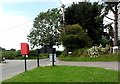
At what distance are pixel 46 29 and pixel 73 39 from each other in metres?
29.1

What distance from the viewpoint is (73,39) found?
42.3 meters

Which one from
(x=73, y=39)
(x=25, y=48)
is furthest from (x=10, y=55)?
(x=25, y=48)

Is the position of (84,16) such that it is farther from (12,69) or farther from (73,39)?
(12,69)

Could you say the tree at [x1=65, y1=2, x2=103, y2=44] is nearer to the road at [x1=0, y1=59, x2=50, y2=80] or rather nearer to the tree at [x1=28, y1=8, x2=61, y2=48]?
the tree at [x1=28, y1=8, x2=61, y2=48]

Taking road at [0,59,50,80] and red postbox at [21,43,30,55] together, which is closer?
red postbox at [21,43,30,55]

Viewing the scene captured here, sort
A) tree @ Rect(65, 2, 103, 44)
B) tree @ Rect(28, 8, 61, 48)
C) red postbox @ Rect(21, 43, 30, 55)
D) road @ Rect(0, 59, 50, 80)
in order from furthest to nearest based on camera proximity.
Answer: tree @ Rect(28, 8, 61, 48), tree @ Rect(65, 2, 103, 44), road @ Rect(0, 59, 50, 80), red postbox @ Rect(21, 43, 30, 55)

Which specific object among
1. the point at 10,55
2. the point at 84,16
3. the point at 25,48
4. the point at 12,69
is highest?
the point at 84,16

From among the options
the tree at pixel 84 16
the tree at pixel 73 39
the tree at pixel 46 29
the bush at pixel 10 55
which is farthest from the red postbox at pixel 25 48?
the tree at pixel 46 29

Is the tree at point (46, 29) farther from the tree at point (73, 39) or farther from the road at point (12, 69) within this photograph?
the road at point (12, 69)

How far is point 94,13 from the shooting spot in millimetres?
62625

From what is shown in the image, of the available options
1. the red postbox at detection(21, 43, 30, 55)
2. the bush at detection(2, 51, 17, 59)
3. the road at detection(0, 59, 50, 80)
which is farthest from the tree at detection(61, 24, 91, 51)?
the red postbox at detection(21, 43, 30, 55)

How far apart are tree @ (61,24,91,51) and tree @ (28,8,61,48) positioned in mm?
25419

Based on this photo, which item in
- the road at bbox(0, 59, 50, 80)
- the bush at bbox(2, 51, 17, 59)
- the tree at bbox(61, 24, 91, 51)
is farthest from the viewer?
the bush at bbox(2, 51, 17, 59)

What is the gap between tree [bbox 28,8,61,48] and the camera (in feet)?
230
